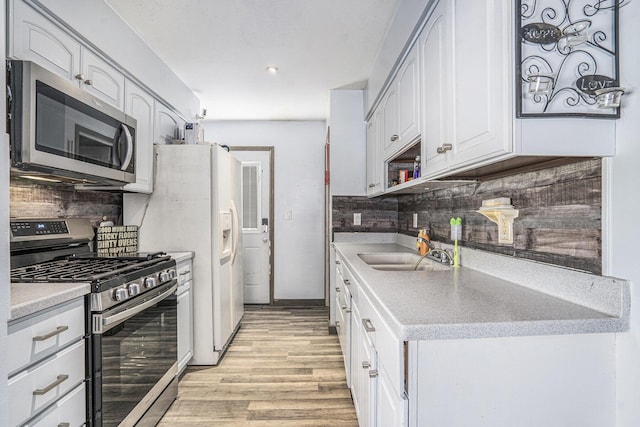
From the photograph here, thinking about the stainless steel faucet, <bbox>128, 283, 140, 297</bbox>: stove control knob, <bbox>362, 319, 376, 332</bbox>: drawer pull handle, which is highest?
the stainless steel faucet

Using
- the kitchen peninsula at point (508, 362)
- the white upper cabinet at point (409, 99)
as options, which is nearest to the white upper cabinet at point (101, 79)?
the white upper cabinet at point (409, 99)

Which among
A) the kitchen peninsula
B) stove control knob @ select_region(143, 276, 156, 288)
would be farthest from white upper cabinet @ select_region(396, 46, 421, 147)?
stove control knob @ select_region(143, 276, 156, 288)

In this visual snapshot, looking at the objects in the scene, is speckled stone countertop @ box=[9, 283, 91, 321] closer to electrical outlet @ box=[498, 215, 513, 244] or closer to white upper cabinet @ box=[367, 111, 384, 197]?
electrical outlet @ box=[498, 215, 513, 244]

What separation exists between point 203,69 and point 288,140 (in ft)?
5.43

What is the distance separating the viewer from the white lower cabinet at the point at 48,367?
1124 millimetres

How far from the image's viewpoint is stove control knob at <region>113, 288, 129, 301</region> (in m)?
1.57

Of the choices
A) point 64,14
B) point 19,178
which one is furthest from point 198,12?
point 19,178

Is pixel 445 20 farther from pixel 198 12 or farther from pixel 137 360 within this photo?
pixel 137 360

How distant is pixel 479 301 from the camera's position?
1.12 meters

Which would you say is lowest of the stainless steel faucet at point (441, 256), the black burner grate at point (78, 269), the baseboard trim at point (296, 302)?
the baseboard trim at point (296, 302)

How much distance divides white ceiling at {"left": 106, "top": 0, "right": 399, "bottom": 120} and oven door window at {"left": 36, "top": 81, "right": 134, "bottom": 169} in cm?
78

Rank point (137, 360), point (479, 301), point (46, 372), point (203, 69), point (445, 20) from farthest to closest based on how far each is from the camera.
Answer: point (203, 69), point (137, 360), point (445, 20), point (46, 372), point (479, 301)

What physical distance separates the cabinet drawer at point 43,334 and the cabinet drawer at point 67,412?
198mm

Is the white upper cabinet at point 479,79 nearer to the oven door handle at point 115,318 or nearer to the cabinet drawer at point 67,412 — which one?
the oven door handle at point 115,318
